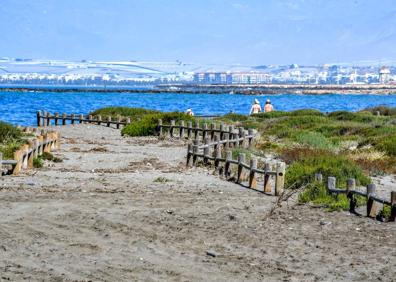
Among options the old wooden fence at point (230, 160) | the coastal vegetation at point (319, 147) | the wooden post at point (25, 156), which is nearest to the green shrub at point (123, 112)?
the coastal vegetation at point (319, 147)

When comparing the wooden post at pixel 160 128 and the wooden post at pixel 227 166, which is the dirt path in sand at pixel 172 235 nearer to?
the wooden post at pixel 227 166

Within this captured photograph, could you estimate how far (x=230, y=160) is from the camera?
737 inches

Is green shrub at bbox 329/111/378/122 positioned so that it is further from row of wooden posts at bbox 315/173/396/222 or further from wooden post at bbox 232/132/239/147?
row of wooden posts at bbox 315/173/396/222

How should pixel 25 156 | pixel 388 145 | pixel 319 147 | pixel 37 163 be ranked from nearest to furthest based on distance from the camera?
pixel 25 156, pixel 37 163, pixel 388 145, pixel 319 147

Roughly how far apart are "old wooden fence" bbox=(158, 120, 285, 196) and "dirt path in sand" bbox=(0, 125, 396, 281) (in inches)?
17.6

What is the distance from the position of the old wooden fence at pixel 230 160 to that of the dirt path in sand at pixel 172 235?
45cm

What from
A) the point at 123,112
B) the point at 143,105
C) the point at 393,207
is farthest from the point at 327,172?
the point at 143,105

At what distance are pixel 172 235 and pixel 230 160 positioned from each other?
6784 mm

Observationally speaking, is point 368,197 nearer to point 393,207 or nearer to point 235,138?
point 393,207

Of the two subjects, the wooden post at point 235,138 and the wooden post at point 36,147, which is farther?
the wooden post at point 235,138

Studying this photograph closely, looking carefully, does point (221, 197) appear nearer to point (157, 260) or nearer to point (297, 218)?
point (297, 218)

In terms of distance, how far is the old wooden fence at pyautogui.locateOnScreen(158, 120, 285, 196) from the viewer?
54.4 feet

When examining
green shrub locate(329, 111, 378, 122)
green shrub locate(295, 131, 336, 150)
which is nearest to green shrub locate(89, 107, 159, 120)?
green shrub locate(329, 111, 378, 122)

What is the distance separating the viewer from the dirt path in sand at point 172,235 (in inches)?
396
